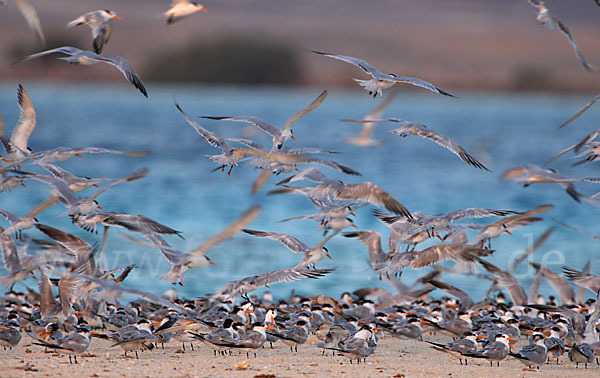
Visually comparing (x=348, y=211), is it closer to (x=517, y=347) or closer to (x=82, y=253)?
(x=517, y=347)

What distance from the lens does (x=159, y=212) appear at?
68.4 ft

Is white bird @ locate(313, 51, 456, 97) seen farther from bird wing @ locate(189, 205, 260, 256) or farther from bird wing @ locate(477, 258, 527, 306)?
bird wing @ locate(477, 258, 527, 306)

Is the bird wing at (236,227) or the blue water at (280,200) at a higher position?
the bird wing at (236,227)

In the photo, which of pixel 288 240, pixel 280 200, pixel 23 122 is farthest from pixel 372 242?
pixel 280 200

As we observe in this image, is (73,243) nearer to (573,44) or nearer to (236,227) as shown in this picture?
(236,227)

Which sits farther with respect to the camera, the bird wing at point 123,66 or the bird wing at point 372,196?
the bird wing at point 123,66

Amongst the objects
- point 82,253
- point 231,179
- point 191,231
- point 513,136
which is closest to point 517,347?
point 82,253

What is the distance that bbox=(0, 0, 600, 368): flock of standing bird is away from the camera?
8.13 metres

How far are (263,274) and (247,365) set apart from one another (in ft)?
6.76

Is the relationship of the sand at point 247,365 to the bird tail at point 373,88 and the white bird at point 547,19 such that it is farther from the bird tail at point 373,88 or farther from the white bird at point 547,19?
the white bird at point 547,19

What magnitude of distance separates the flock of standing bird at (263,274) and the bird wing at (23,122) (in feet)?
0.06

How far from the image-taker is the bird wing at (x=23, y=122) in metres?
9.84

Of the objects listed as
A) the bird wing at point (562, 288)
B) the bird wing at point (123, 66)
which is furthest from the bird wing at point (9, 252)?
the bird wing at point (562, 288)

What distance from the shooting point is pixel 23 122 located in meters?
9.98
